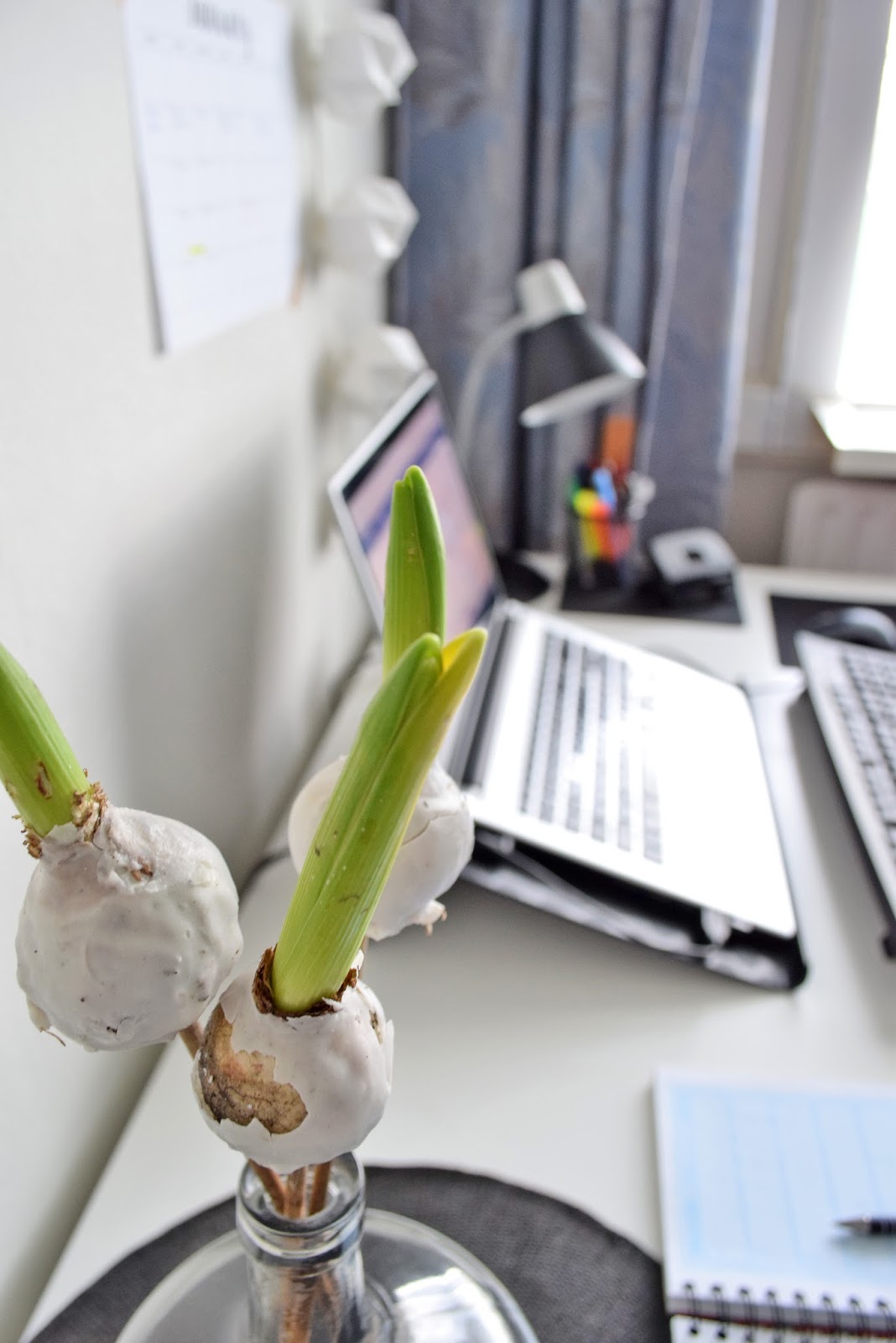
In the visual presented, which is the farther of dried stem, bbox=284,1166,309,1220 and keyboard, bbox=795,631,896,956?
keyboard, bbox=795,631,896,956

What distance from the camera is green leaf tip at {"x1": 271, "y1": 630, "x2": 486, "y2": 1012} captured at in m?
0.26

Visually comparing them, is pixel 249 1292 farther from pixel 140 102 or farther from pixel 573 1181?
pixel 140 102

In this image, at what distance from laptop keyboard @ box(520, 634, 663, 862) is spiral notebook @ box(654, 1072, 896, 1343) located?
19 cm

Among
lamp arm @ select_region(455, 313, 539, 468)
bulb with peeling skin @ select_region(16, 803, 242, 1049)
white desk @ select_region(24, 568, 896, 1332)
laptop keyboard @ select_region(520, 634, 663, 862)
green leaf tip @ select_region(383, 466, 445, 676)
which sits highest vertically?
green leaf tip @ select_region(383, 466, 445, 676)

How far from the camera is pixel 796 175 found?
143 centimetres

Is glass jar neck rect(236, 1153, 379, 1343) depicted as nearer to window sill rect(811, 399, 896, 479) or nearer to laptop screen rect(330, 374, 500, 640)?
laptop screen rect(330, 374, 500, 640)

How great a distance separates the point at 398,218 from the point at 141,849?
816 mm

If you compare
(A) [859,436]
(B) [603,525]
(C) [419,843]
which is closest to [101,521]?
(C) [419,843]

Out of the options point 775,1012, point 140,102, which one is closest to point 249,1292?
point 775,1012

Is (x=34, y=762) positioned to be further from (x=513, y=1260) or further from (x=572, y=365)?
(x=572, y=365)

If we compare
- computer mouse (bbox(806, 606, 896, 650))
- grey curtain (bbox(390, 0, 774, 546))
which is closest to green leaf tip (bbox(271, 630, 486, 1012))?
computer mouse (bbox(806, 606, 896, 650))

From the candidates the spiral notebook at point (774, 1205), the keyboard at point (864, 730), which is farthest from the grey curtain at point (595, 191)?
the spiral notebook at point (774, 1205)

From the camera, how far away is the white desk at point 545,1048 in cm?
57

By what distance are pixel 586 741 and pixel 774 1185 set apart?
402mm
